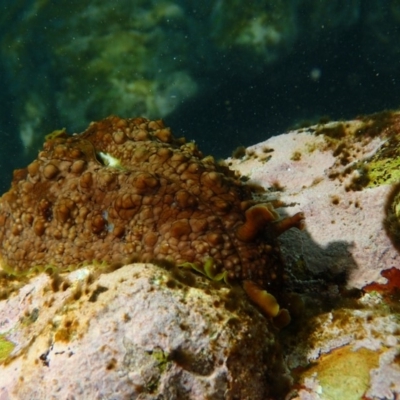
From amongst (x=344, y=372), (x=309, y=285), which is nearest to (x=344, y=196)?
(x=309, y=285)

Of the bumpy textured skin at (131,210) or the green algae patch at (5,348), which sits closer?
the green algae patch at (5,348)

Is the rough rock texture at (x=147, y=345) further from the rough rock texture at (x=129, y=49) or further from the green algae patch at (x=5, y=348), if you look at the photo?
the rough rock texture at (x=129, y=49)

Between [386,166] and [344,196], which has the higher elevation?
[386,166]

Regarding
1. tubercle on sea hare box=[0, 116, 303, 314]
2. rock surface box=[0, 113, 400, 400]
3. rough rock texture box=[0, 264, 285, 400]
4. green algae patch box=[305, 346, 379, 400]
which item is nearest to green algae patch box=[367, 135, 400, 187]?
rock surface box=[0, 113, 400, 400]

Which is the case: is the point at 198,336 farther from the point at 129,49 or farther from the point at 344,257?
the point at 129,49

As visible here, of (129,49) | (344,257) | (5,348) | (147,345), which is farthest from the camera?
(129,49)

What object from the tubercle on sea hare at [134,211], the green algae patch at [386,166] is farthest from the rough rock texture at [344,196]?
the tubercle on sea hare at [134,211]

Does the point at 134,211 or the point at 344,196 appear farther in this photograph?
the point at 344,196
